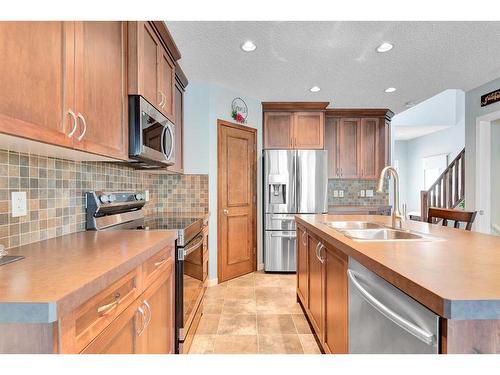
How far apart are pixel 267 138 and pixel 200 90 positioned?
1232 mm

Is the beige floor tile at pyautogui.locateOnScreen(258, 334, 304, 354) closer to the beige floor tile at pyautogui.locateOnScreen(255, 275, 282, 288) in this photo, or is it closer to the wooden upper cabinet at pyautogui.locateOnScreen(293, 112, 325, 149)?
the beige floor tile at pyautogui.locateOnScreen(255, 275, 282, 288)

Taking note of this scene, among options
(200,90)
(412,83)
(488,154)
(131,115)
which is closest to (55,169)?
(131,115)

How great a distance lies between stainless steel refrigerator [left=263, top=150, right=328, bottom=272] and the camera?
12.3 feet

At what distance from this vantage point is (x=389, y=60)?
107 inches

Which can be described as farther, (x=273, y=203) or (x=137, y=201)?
(x=273, y=203)

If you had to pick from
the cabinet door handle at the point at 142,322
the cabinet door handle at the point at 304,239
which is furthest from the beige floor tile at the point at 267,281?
the cabinet door handle at the point at 142,322

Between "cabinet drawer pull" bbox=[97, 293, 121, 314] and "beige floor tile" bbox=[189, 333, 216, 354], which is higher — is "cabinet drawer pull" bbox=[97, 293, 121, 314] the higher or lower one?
the higher one

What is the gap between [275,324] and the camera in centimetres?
240

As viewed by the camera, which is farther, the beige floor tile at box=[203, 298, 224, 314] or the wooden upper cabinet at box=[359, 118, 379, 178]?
the wooden upper cabinet at box=[359, 118, 379, 178]

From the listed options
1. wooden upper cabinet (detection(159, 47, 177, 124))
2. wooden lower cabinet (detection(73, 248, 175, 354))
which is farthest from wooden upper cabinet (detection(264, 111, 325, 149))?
wooden lower cabinet (detection(73, 248, 175, 354))

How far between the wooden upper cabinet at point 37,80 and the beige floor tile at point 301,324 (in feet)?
7.04

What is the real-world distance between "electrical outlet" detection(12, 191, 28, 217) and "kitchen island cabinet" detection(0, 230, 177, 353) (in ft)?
0.49

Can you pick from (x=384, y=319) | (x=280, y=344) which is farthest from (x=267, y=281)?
(x=384, y=319)
